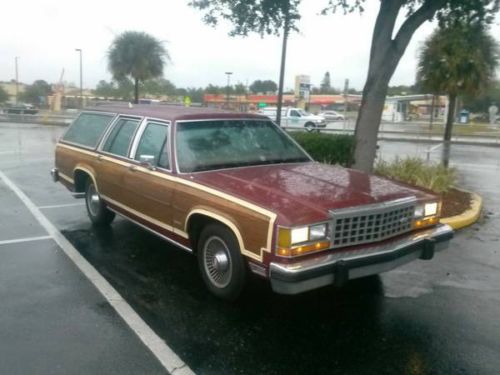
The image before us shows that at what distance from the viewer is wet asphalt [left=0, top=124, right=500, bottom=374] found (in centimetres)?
347

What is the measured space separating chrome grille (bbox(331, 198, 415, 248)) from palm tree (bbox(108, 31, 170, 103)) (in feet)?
75.6

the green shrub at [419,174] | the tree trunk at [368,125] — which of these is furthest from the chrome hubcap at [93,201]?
the green shrub at [419,174]

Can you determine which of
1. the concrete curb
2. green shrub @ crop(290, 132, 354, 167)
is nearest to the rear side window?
green shrub @ crop(290, 132, 354, 167)

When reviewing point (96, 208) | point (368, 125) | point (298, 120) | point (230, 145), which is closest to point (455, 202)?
point (368, 125)

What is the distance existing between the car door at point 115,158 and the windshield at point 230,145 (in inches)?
36.4

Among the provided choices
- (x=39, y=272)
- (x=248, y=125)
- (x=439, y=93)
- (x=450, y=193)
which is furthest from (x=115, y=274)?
(x=439, y=93)

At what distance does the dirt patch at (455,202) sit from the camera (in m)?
7.54

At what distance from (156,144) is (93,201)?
1940 millimetres

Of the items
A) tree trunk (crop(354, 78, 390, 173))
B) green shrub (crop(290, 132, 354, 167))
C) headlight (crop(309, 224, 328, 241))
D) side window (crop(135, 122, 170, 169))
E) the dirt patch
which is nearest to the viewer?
headlight (crop(309, 224, 328, 241))

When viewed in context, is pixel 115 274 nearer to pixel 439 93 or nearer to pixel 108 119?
pixel 108 119

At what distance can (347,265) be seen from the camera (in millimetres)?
3797

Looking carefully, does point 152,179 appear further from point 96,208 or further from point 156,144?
point 96,208

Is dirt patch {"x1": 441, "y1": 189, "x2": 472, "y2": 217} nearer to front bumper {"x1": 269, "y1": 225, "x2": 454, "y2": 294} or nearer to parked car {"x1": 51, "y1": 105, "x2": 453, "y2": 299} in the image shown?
parked car {"x1": 51, "y1": 105, "x2": 453, "y2": 299}

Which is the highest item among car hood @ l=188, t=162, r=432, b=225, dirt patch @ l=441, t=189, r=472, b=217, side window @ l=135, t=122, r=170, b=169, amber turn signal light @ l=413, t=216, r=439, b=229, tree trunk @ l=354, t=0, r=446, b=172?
tree trunk @ l=354, t=0, r=446, b=172
